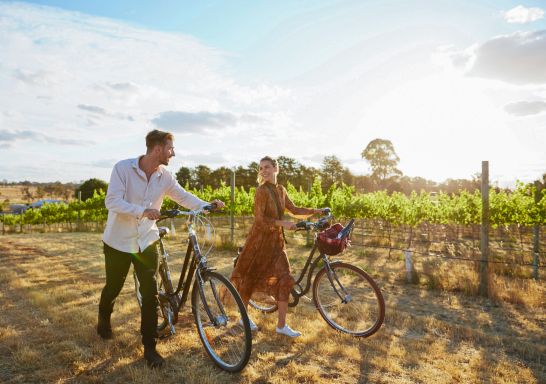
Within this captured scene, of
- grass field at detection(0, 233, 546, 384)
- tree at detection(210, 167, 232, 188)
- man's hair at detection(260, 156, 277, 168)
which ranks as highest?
tree at detection(210, 167, 232, 188)

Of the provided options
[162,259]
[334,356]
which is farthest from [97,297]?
[334,356]

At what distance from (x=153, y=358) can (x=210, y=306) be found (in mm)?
615

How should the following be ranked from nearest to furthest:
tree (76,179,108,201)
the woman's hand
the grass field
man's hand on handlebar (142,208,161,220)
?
man's hand on handlebar (142,208,161,220) → the grass field → the woman's hand → tree (76,179,108,201)

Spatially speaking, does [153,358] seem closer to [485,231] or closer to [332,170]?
[485,231]

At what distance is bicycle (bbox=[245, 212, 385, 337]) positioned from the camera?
12.6 feet

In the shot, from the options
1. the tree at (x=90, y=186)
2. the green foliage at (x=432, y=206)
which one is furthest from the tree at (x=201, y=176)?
the green foliage at (x=432, y=206)

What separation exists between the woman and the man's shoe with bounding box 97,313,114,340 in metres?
1.25

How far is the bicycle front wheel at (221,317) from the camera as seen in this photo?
3.00 metres

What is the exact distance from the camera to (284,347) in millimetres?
3779

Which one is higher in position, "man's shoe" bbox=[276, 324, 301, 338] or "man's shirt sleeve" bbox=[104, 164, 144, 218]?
"man's shirt sleeve" bbox=[104, 164, 144, 218]

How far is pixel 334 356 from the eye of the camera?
3619mm

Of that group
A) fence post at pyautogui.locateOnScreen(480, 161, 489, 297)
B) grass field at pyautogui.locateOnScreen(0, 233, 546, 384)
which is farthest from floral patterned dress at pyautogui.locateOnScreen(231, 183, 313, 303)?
fence post at pyautogui.locateOnScreen(480, 161, 489, 297)

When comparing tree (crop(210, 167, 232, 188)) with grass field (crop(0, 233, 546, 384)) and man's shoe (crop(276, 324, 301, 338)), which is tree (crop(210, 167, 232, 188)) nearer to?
grass field (crop(0, 233, 546, 384))

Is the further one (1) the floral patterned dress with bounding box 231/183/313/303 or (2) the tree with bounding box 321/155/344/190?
(2) the tree with bounding box 321/155/344/190
